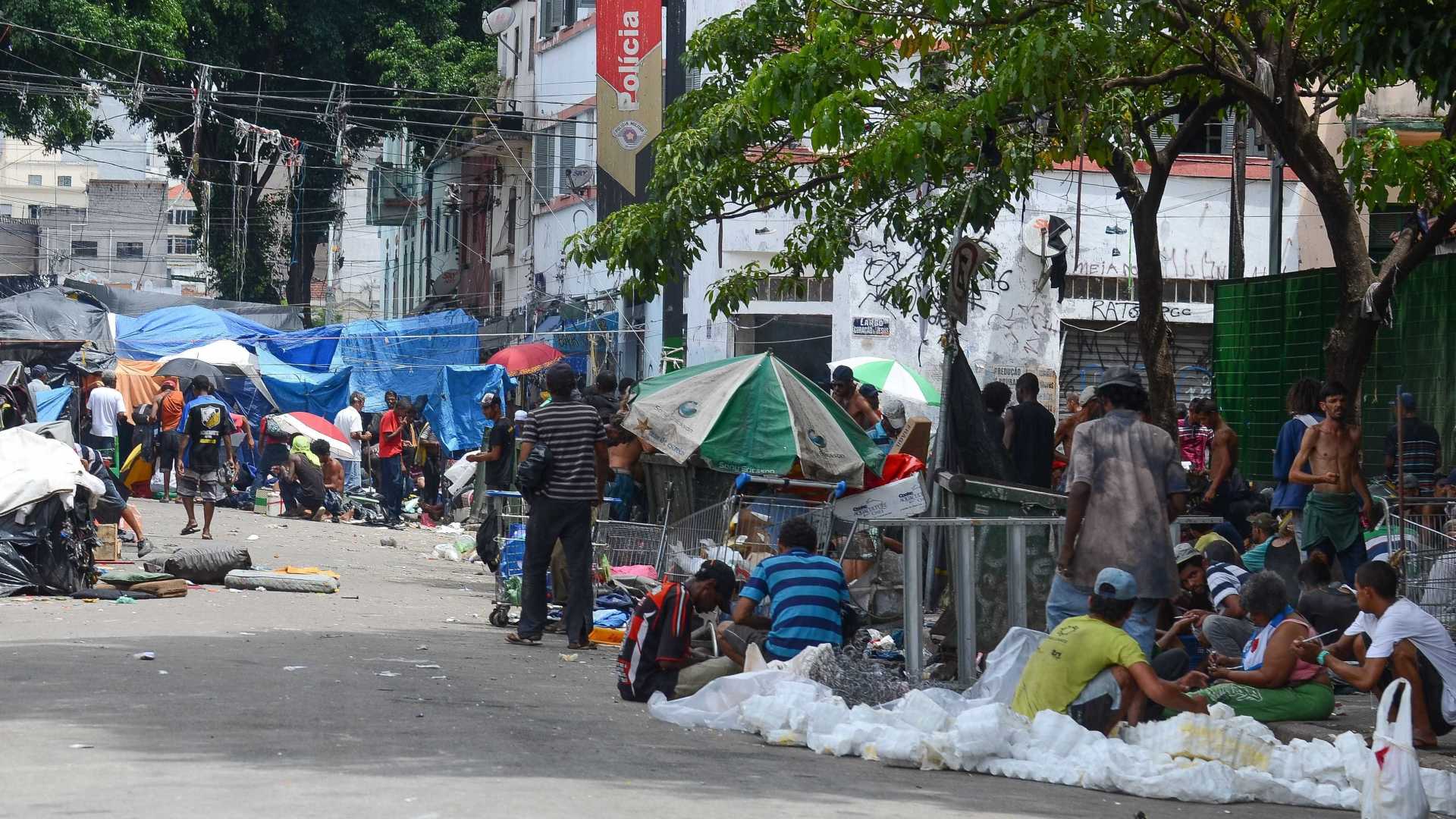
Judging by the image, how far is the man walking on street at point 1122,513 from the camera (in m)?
8.23

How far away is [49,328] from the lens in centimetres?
3016

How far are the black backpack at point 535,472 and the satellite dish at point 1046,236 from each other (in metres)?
18.5

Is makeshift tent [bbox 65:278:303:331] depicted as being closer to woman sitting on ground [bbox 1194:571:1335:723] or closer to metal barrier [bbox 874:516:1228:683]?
metal barrier [bbox 874:516:1228:683]

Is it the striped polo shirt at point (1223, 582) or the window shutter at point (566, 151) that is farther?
the window shutter at point (566, 151)

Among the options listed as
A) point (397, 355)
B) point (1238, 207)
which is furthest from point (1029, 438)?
point (397, 355)

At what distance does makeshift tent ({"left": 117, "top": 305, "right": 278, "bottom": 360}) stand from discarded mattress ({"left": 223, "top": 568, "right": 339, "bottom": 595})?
718 inches

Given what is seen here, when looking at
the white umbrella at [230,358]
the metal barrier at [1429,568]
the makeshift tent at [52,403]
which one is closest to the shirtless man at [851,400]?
the metal barrier at [1429,568]

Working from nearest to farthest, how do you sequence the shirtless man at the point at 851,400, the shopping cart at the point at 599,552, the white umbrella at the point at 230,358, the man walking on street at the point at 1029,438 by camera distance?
the shopping cart at the point at 599,552 → the man walking on street at the point at 1029,438 → the shirtless man at the point at 851,400 → the white umbrella at the point at 230,358

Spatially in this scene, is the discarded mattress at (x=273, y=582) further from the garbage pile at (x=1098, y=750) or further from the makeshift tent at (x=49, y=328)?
the makeshift tent at (x=49, y=328)

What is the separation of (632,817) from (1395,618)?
424 cm

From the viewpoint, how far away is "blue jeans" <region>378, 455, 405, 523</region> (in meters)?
24.5

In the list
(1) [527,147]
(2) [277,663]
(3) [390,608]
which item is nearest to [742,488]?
(3) [390,608]

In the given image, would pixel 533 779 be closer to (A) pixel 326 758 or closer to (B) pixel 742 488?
(A) pixel 326 758

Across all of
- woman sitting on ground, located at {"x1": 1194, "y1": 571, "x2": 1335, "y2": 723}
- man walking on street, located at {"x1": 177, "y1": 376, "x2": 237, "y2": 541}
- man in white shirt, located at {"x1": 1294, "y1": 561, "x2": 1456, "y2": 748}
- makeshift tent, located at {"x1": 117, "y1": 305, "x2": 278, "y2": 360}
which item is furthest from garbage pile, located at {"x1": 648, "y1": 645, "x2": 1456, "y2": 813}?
makeshift tent, located at {"x1": 117, "y1": 305, "x2": 278, "y2": 360}
